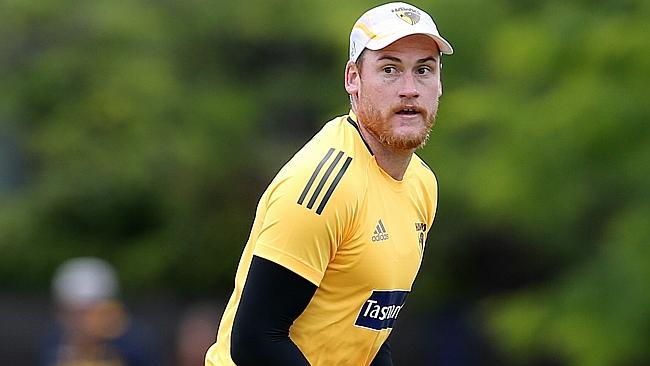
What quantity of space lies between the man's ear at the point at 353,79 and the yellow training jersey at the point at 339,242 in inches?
4.4

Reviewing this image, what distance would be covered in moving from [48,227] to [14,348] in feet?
4.48

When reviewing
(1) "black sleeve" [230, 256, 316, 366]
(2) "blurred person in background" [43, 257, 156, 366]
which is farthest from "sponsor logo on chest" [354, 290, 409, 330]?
(2) "blurred person in background" [43, 257, 156, 366]

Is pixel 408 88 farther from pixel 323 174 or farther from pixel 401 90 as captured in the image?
pixel 323 174

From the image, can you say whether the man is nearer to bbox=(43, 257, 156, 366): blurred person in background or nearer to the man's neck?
the man's neck

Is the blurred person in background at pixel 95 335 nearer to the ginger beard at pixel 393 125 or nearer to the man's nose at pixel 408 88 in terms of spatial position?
the ginger beard at pixel 393 125

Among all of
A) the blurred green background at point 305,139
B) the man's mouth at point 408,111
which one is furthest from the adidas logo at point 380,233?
the blurred green background at point 305,139

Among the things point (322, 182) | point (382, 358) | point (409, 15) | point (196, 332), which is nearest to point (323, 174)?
point (322, 182)

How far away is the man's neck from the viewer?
473cm

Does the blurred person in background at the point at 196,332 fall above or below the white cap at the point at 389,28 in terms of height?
below

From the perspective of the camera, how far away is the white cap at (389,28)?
4551 millimetres

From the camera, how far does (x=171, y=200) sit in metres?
15.1

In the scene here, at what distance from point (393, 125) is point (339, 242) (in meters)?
0.45

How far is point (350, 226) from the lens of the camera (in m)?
4.46

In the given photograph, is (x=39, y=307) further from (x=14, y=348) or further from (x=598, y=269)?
(x=598, y=269)
